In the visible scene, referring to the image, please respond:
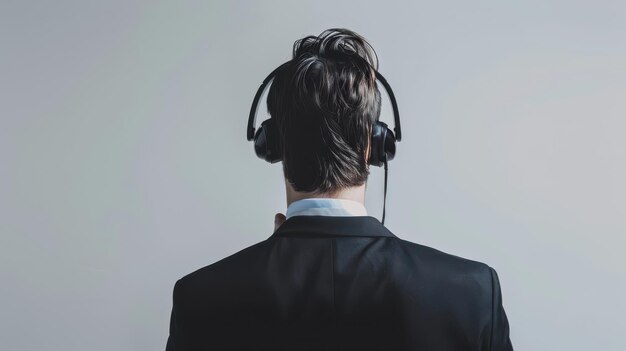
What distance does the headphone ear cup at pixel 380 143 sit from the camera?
3.30 feet

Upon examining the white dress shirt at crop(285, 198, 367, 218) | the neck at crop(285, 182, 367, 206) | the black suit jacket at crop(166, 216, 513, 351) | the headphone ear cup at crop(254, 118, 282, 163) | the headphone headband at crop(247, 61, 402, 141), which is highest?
the headphone headband at crop(247, 61, 402, 141)

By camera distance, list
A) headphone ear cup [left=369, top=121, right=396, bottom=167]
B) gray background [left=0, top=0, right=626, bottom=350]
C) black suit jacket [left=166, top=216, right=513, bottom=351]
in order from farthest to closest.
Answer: gray background [left=0, top=0, right=626, bottom=350] → headphone ear cup [left=369, top=121, right=396, bottom=167] → black suit jacket [left=166, top=216, right=513, bottom=351]

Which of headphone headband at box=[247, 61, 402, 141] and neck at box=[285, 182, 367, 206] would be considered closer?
neck at box=[285, 182, 367, 206]

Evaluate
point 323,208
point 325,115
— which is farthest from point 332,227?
point 325,115

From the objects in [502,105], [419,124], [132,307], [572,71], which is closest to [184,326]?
[132,307]

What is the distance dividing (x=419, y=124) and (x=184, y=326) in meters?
0.92

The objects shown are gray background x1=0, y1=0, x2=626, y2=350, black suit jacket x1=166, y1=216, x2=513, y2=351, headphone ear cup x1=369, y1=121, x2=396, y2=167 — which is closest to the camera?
black suit jacket x1=166, y1=216, x2=513, y2=351

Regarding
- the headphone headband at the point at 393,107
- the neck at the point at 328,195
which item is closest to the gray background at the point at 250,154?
the headphone headband at the point at 393,107

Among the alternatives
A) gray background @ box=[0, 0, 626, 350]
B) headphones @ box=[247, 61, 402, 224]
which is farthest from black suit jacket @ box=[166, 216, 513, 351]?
gray background @ box=[0, 0, 626, 350]

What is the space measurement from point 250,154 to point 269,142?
25.2 inches

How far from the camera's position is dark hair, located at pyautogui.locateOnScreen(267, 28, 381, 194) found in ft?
3.08

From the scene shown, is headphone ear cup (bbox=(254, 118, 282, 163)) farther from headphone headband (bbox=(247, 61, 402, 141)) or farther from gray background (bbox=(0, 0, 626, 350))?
gray background (bbox=(0, 0, 626, 350))

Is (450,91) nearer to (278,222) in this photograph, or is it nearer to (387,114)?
(387,114)

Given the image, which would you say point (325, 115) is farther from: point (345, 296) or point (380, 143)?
point (345, 296)
